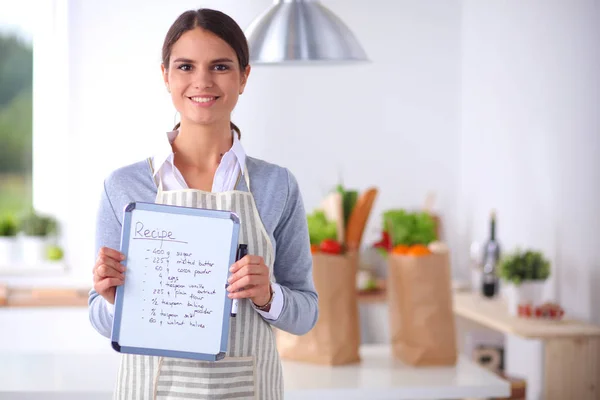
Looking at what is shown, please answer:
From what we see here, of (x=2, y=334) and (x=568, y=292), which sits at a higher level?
(x=568, y=292)

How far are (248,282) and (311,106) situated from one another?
320 cm

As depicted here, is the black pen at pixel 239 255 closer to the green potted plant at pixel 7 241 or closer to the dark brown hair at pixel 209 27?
the dark brown hair at pixel 209 27

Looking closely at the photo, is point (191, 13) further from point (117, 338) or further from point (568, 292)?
point (568, 292)

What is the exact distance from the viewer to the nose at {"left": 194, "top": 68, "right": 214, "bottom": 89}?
124 cm

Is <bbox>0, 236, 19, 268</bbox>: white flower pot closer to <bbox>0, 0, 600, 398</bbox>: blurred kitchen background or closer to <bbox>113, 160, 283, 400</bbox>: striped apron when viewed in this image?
<bbox>0, 0, 600, 398</bbox>: blurred kitchen background

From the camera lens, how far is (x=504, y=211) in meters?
3.78

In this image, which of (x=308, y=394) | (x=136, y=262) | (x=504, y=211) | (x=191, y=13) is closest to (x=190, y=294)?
(x=136, y=262)

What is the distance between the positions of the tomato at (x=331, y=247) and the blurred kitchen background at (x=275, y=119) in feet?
5.16

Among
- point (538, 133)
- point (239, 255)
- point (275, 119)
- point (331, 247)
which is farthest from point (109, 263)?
point (275, 119)

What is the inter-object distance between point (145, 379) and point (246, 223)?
0.29 m

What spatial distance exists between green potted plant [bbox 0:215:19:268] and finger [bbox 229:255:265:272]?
3.31m

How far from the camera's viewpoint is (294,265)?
1.36 metres

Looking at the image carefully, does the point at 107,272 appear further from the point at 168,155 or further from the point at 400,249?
the point at 400,249

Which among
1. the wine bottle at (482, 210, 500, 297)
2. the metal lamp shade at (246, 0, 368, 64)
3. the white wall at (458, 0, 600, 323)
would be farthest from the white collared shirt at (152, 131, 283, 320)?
the wine bottle at (482, 210, 500, 297)
